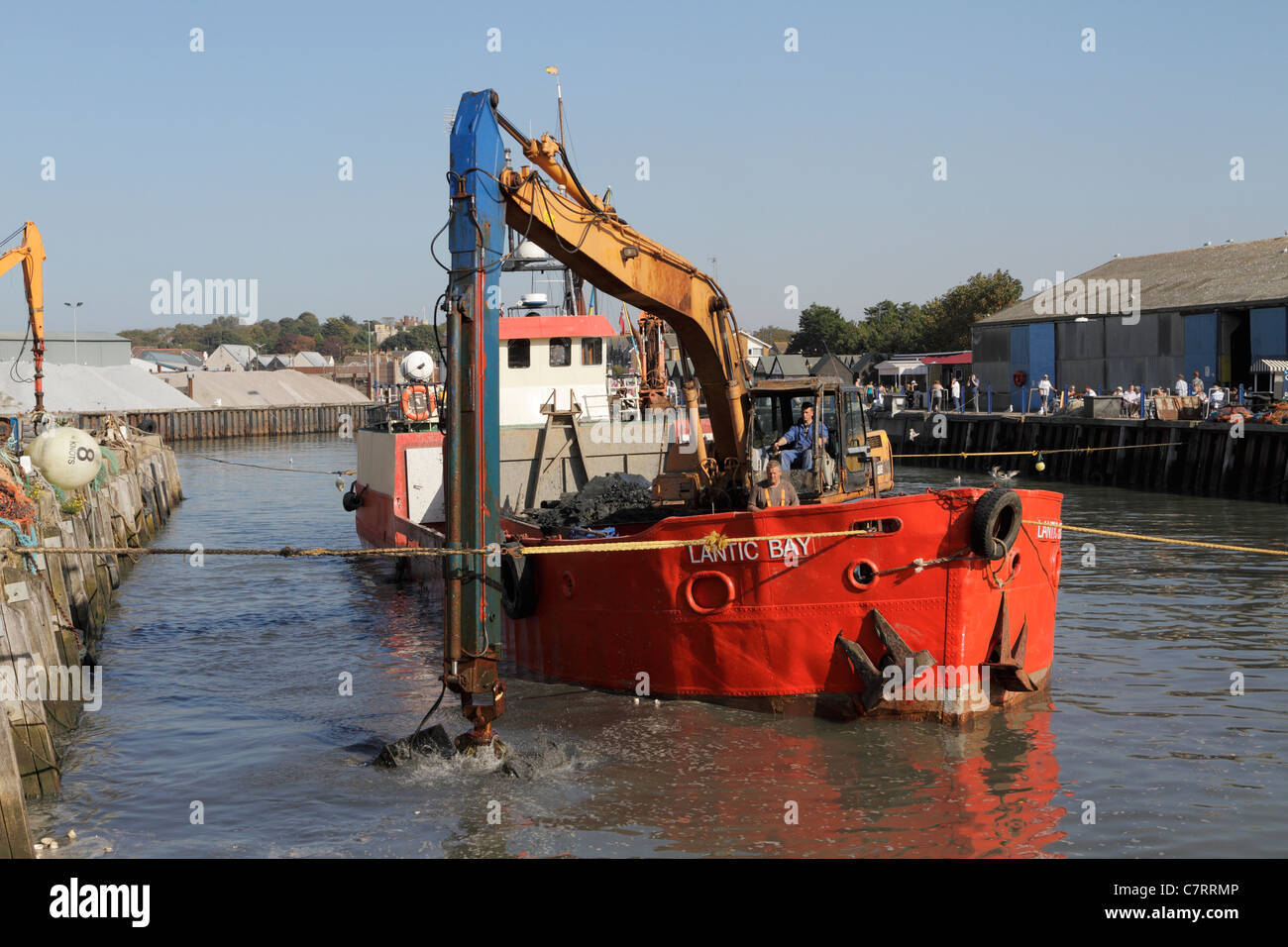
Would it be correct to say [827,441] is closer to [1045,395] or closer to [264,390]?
[1045,395]

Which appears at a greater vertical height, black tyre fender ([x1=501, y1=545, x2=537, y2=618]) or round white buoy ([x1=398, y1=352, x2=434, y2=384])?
round white buoy ([x1=398, y1=352, x2=434, y2=384])

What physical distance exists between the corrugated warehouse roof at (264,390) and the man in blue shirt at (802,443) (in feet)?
300

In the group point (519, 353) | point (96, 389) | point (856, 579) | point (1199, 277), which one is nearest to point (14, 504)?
point (856, 579)

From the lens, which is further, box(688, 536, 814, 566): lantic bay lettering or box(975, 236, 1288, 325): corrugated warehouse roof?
box(975, 236, 1288, 325): corrugated warehouse roof

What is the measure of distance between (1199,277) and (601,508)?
1664 inches

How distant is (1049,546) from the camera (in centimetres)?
1263

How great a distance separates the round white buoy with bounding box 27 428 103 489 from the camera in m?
17.8

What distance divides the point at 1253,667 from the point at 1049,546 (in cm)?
415

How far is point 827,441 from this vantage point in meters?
13.0

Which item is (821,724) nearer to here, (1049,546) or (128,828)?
(1049,546)

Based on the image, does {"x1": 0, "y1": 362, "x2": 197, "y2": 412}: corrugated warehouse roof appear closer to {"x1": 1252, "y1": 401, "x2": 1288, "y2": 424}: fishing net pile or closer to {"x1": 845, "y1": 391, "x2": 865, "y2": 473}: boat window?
{"x1": 1252, "y1": 401, "x2": 1288, "y2": 424}: fishing net pile

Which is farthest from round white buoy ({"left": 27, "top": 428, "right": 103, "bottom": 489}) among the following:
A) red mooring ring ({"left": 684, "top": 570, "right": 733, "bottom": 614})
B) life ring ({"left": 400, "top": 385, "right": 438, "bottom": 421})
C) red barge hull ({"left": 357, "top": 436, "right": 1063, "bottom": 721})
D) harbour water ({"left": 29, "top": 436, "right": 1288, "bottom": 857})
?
red mooring ring ({"left": 684, "top": 570, "right": 733, "bottom": 614})

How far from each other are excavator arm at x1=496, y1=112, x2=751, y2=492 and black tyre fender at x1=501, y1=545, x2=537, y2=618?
7.93 ft

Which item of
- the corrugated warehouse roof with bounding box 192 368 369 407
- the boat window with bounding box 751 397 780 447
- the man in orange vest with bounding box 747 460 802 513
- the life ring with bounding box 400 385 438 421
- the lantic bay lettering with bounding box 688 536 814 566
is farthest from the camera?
the corrugated warehouse roof with bounding box 192 368 369 407
